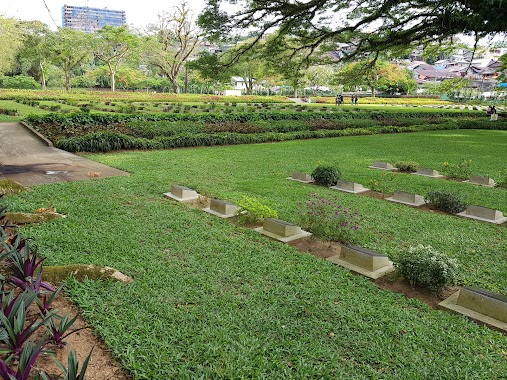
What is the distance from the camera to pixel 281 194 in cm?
726

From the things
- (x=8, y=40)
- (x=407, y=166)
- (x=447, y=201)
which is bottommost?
(x=447, y=201)

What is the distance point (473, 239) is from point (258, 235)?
2.89 metres

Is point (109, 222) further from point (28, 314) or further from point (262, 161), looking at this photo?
point (262, 161)

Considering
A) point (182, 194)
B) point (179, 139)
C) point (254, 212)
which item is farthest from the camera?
point (179, 139)

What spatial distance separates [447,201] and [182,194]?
4462 mm

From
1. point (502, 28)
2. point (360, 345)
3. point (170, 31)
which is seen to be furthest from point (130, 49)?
point (360, 345)

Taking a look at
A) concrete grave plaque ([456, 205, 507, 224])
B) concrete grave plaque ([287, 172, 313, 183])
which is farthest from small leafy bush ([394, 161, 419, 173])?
concrete grave plaque ([456, 205, 507, 224])

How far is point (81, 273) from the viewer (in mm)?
3590

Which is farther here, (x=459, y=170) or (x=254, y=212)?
(x=459, y=170)

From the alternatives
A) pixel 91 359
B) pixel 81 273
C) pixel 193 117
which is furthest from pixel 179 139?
pixel 91 359

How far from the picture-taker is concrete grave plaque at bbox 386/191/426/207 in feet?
22.7

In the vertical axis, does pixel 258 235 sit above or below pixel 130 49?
below

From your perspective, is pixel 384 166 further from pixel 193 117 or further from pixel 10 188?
pixel 193 117

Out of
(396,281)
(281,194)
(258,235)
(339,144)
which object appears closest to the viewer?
(396,281)
